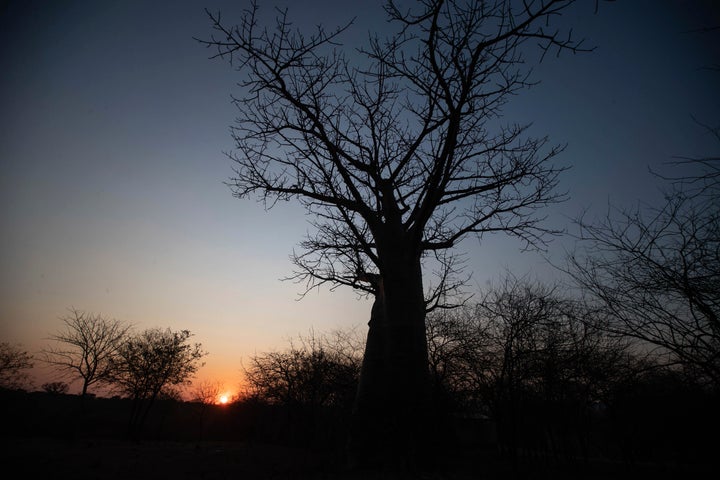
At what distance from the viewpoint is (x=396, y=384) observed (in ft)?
10.9

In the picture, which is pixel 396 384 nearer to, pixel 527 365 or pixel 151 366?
pixel 527 365

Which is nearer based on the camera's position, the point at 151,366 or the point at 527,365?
the point at 527,365

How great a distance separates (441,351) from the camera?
36.7 ft

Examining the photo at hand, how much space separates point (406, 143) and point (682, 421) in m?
21.2

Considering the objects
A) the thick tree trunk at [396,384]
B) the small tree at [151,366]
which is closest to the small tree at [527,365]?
the thick tree trunk at [396,384]

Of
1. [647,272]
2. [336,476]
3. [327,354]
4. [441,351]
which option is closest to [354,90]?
[647,272]

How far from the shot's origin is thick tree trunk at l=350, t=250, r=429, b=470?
3166 millimetres

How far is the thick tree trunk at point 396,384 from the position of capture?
10.4 ft

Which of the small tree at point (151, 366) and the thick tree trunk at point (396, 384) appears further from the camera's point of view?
the small tree at point (151, 366)

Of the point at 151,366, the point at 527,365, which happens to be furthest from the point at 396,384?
the point at 151,366

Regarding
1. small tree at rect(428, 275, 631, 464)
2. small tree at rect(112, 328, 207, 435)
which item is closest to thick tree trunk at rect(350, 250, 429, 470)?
small tree at rect(428, 275, 631, 464)

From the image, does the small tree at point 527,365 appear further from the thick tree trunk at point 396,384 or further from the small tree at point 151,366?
the small tree at point 151,366

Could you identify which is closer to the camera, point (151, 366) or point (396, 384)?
point (396, 384)

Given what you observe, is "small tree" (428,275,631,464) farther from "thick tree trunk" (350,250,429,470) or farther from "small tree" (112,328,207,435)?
"small tree" (112,328,207,435)
